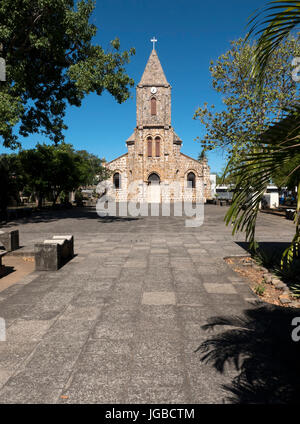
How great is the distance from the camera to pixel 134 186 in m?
37.2

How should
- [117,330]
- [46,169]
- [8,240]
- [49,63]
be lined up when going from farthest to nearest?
[46,169] → [49,63] → [8,240] → [117,330]

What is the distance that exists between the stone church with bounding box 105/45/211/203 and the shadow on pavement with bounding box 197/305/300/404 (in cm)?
3322

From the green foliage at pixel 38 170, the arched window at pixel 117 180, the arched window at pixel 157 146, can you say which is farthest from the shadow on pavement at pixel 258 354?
the arched window at pixel 117 180

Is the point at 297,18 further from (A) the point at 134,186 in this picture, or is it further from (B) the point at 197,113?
(A) the point at 134,186

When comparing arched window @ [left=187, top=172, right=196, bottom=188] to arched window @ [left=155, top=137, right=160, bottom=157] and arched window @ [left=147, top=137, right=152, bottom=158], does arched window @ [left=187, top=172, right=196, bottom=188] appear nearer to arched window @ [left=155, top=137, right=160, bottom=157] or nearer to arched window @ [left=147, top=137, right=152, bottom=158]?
arched window @ [left=155, top=137, right=160, bottom=157]

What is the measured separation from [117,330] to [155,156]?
34.8 m

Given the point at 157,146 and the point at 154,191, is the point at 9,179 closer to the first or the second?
the point at 154,191

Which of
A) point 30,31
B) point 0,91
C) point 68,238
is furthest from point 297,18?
point 30,31

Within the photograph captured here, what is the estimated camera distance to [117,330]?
11.3 ft

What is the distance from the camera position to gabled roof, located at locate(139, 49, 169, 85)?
37281mm

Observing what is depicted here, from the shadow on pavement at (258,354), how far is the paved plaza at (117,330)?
0.44ft

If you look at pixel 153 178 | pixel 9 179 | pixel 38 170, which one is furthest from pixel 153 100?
pixel 9 179

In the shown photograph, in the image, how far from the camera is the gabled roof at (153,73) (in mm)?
37281

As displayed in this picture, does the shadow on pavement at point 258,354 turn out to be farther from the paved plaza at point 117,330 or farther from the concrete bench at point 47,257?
the concrete bench at point 47,257
